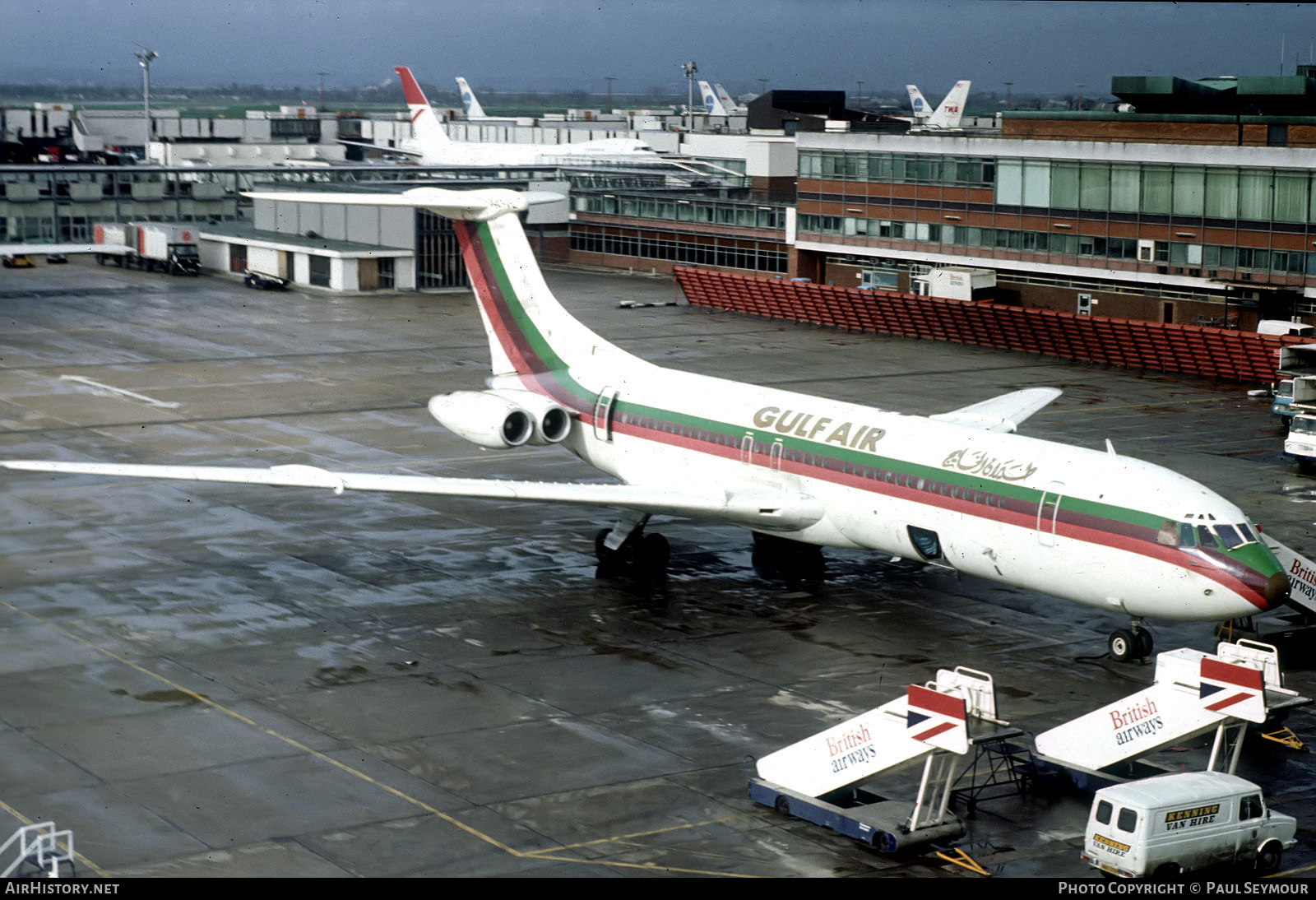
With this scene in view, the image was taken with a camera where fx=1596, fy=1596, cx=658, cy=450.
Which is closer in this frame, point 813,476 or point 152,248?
point 813,476

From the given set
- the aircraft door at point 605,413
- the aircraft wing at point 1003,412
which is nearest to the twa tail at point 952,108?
the aircraft wing at point 1003,412

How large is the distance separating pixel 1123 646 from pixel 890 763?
29.7 feet

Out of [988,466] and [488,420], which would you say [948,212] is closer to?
[488,420]

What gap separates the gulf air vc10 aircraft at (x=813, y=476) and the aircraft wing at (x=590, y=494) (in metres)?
0.05

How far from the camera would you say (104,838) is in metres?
20.2

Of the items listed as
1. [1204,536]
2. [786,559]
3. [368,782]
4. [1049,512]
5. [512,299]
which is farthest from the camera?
[512,299]

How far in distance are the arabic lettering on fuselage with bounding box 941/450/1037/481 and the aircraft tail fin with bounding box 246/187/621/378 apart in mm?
9596

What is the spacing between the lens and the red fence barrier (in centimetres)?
6144

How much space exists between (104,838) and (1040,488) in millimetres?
16560

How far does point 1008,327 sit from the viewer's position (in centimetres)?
6944

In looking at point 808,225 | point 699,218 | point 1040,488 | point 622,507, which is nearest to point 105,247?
point 699,218

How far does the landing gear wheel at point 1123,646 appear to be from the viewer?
92.6ft

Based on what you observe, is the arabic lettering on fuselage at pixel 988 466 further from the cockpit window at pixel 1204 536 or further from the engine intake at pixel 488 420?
the engine intake at pixel 488 420
